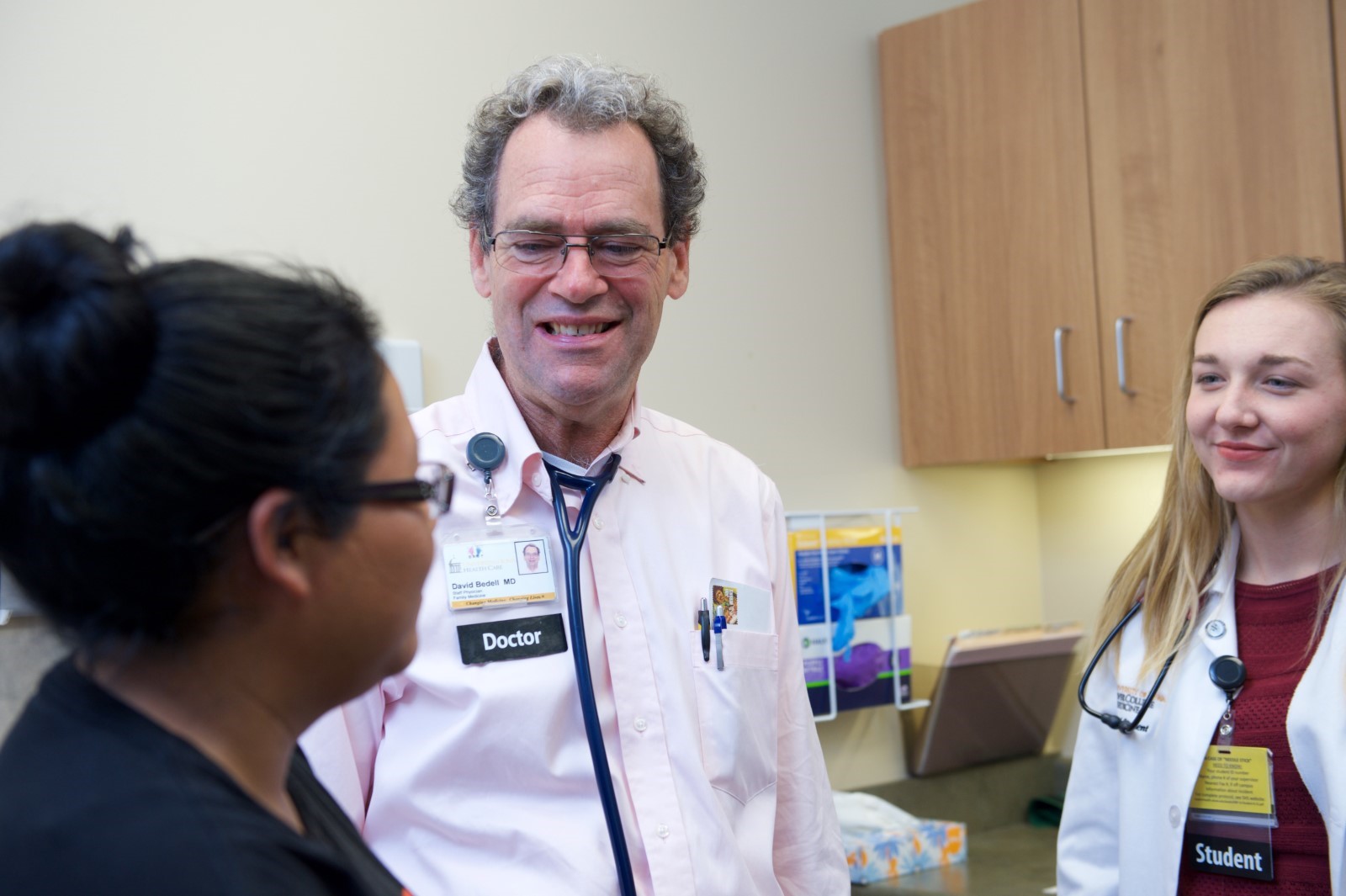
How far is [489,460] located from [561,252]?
256 millimetres

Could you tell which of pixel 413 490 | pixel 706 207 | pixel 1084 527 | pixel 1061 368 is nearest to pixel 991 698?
pixel 1084 527

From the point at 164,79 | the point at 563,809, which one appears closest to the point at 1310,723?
the point at 563,809

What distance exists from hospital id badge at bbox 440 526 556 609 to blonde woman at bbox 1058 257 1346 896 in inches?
31.0

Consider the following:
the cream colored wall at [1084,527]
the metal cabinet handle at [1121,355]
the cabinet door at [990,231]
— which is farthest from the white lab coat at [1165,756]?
the cream colored wall at [1084,527]

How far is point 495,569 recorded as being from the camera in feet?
4.46

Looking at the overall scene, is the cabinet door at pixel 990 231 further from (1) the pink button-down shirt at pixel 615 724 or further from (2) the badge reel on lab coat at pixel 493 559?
(2) the badge reel on lab coat at pixel 493 559

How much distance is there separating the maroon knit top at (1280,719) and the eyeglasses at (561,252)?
925mm

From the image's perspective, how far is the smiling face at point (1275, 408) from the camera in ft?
5.08

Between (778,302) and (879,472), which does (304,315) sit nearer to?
(778,302)

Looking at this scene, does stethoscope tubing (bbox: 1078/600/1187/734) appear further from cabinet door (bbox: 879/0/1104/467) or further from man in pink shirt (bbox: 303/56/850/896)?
cabinet door (bbox: 879/0/1104/467)

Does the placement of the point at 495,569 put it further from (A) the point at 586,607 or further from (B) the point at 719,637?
(B) the point at 719,637

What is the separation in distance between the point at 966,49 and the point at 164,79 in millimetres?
1768

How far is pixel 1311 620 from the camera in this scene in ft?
5.12

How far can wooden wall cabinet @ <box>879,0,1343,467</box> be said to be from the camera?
7.85 ft
